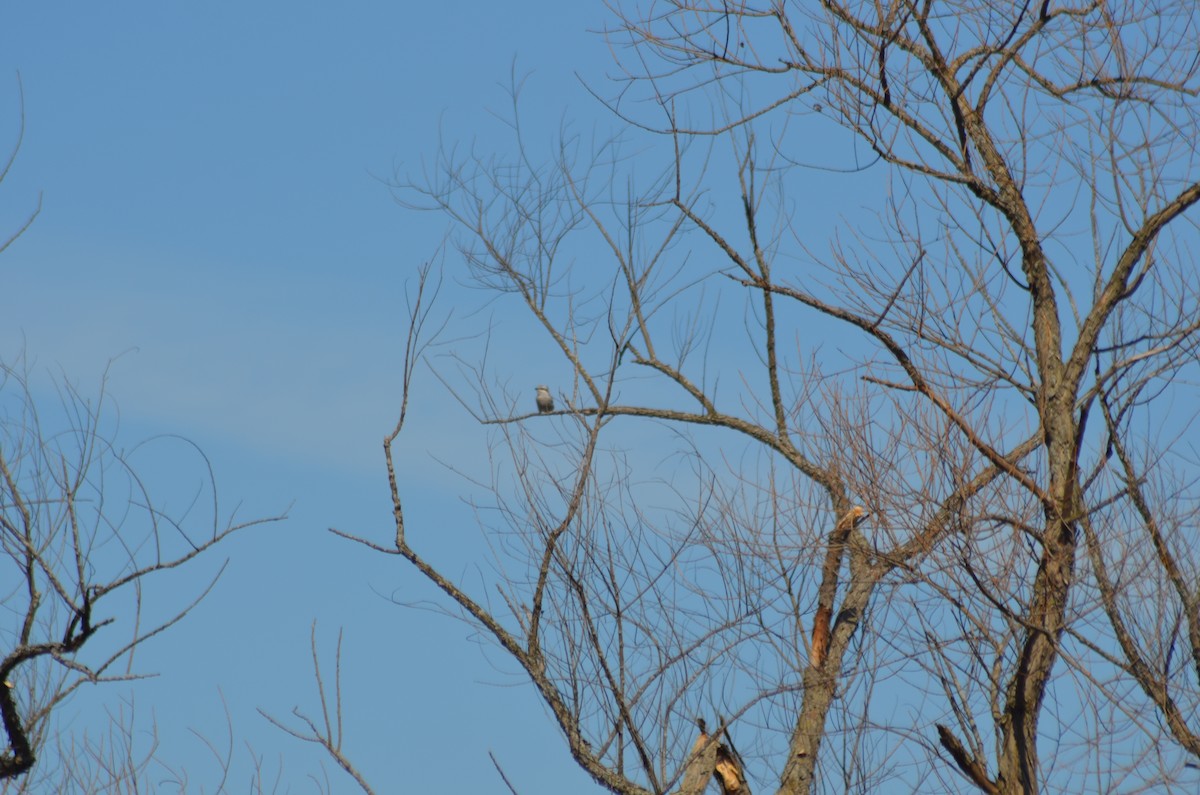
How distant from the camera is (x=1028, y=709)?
5691 millimetres

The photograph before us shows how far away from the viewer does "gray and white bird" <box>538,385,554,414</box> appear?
8383 mm

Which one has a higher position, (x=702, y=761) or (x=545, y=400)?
(x=545, y=400)

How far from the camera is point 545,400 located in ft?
28.0

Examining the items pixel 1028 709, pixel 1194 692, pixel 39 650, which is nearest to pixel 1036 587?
pixel 1028 709

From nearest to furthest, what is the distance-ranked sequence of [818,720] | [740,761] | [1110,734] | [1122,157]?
[1110,734] < [1122,157] < [740,761] < [818,720]

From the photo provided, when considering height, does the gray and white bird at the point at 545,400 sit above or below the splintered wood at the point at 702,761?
above

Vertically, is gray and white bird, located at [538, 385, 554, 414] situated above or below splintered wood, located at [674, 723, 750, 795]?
above

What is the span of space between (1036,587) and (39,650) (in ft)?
13.5

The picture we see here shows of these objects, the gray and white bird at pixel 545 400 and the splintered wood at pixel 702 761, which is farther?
the gray and white bird at pixel 545 400

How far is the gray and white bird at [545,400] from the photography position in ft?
27.5

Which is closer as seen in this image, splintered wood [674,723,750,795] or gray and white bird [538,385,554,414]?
splintered wood [674,723,750,795]

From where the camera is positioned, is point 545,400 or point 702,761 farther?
point 545,400

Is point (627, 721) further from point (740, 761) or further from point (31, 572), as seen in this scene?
point (31, 572)

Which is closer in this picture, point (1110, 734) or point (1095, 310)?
point (1110, 734)
